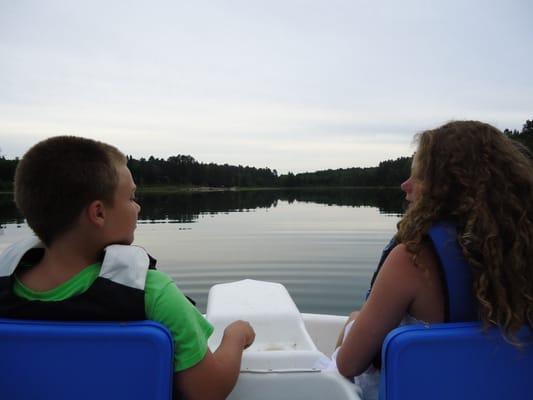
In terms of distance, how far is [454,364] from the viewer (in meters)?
1.34

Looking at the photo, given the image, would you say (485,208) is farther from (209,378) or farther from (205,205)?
(205,205)

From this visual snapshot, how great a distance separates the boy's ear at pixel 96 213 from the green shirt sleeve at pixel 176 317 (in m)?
0.21

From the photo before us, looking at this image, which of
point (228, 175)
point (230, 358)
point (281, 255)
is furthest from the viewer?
point (228, 175)

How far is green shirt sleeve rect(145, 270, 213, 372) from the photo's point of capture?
1.32 meters

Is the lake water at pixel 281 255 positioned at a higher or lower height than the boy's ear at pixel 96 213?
lower

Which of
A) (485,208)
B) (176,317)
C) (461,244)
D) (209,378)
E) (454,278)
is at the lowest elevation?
(209,378)

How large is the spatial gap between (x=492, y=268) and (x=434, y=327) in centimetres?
25

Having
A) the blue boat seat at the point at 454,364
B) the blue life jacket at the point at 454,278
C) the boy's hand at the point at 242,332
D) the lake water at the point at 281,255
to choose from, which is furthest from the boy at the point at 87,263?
the lake water at the point at 281,255

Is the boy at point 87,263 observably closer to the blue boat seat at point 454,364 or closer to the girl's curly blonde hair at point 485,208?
the blue boat seat at point 454,364

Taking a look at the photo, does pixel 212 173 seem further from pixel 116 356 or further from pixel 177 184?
pixel 116 356

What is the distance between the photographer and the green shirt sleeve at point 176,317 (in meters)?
1.32

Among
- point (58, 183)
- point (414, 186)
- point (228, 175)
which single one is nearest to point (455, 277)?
point (414, 186)

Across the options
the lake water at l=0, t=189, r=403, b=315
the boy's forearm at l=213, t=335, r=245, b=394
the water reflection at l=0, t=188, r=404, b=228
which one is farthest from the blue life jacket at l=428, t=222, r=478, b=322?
the water reflection at l=0, t=188, r=404, b=228

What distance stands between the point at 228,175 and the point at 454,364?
96.6 m
